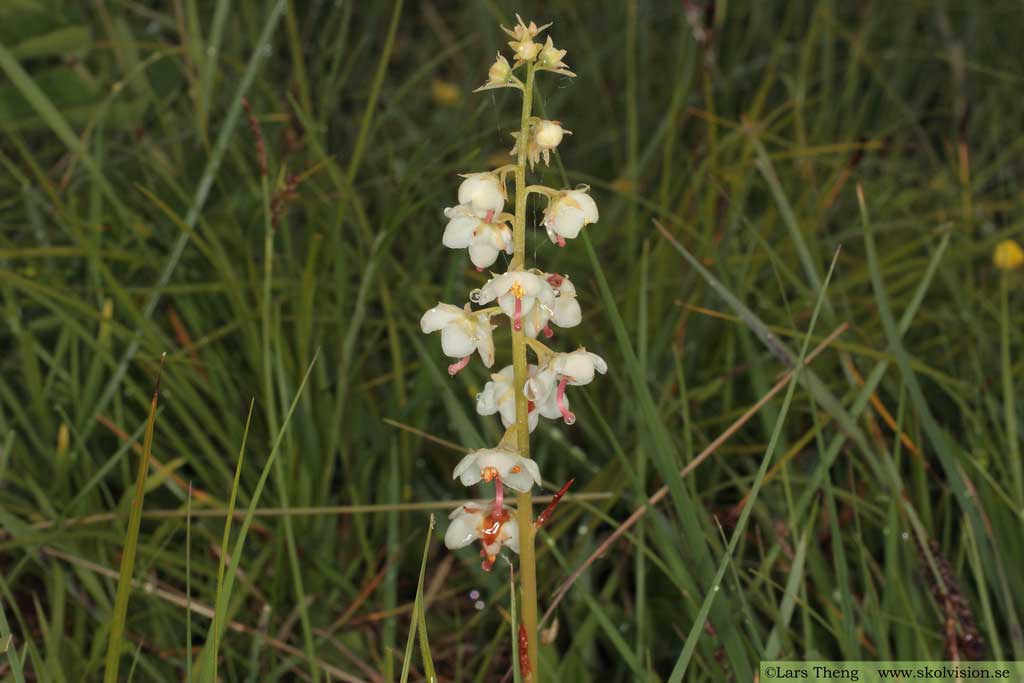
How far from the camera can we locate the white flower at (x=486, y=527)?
1521 mm

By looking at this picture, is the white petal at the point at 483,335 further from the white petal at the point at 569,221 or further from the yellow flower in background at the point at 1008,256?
the yellow flower in background at the point at 1008,256

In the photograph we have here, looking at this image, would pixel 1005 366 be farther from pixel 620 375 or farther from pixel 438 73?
pixel 438 73

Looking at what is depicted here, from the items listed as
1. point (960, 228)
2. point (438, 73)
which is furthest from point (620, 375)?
point (438, 73)

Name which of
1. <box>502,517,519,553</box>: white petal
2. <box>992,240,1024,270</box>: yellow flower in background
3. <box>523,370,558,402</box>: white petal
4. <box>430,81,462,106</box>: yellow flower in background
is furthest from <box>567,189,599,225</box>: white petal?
<box>430,81,462,106</box>: yellow flower in background

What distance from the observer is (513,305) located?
1.42m

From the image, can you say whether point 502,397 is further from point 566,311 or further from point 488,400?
point 566,311

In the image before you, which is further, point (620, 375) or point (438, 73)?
point (438, 73)

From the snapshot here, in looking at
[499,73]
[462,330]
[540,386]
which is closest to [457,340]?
[462,330]

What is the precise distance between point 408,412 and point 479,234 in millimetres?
1120

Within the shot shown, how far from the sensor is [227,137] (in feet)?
8.55

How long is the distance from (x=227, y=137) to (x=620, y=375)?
3.62ft

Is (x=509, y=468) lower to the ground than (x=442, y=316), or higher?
lower

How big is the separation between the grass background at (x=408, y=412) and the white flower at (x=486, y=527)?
0.20 m

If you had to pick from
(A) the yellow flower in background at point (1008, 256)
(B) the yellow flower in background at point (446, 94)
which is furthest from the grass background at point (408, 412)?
(B) the yellow flower in background at point (446, 94)
